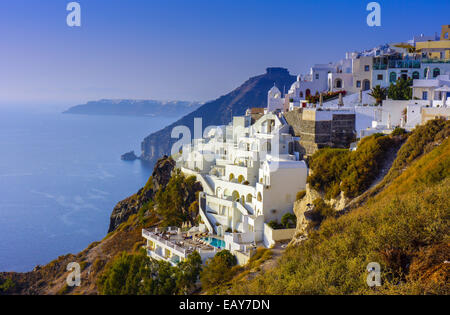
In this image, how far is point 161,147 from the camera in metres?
136

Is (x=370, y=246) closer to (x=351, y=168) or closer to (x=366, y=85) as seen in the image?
(x=351, y=168)

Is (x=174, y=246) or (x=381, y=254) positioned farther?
(x=174, y=246)

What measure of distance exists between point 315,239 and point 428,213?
183 inches

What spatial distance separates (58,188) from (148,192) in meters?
54.3

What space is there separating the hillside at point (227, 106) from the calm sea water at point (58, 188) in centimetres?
722

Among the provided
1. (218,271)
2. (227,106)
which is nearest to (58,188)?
(227,106)

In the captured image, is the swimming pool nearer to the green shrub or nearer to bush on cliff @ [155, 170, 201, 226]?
the green shrub

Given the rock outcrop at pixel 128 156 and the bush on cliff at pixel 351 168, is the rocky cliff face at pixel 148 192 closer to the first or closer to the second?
the bush on cliff at pixel 351 168

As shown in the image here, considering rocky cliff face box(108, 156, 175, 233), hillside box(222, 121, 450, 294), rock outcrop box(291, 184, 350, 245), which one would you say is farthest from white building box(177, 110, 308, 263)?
hillside box(222, 121, 450, 294)

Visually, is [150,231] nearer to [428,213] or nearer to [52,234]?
[428,213]

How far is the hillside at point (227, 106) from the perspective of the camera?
127 m

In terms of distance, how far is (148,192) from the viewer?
45188 mm

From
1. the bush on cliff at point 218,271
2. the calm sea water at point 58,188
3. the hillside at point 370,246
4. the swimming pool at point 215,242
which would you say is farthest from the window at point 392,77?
the calm sea water at point 58,188

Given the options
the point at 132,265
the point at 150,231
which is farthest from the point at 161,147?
the point at 132,265
